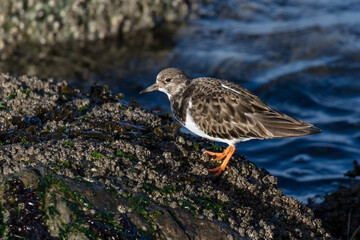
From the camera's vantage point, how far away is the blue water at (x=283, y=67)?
7.14 metres

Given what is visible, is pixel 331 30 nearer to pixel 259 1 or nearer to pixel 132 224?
pixel 259 1

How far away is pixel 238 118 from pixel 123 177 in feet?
5.02

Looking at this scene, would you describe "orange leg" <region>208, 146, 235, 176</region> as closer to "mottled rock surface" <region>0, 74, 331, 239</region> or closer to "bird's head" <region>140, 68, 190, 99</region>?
"mottled rock surface" <region>0, 74, 331, 239</region>

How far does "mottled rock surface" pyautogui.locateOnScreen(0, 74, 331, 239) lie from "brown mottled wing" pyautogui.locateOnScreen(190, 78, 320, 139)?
0.24 m

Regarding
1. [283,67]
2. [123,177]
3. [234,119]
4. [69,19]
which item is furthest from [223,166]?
[69,19]

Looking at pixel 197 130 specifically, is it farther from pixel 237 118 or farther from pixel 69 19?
pixel 69 19

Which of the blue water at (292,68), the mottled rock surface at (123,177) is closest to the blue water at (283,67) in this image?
the blue water at (292,68)

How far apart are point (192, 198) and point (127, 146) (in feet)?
2.34

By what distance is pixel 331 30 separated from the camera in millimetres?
10266

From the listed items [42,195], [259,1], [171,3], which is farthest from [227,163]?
[259,1]

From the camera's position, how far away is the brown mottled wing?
4.54 metres

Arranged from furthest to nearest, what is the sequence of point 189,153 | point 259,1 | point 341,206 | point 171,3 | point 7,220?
1. point 259,1
2. point 171,3
3. point 341,206
4. point 189,153
5. point 7,220

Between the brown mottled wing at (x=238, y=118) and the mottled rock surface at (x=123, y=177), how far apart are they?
9.4 inches

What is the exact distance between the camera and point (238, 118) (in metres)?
4.55
